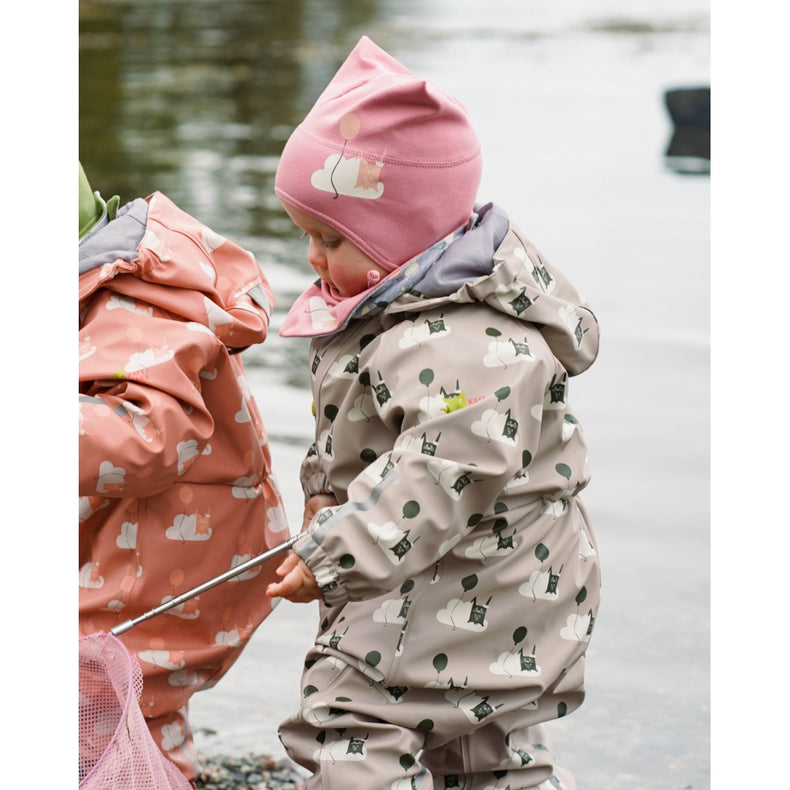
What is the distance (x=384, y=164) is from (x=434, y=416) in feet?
1.60

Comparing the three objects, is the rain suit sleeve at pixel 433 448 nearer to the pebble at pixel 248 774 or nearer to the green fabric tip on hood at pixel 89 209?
the green fabric tip on hood at pixel 89 209

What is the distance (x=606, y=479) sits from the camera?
5348mm

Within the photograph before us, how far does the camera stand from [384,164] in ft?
8.69

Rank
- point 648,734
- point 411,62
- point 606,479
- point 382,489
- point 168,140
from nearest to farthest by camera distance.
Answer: point 382,489, point 648,734, point 606,479, point 168,140, point 411,62

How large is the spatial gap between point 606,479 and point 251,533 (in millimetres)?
2497

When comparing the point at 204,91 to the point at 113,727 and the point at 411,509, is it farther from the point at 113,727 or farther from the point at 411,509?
A: the point at 411,509

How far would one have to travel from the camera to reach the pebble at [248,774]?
3348 millimetres

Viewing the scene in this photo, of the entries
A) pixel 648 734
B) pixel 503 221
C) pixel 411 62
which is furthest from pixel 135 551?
pixel 411 62

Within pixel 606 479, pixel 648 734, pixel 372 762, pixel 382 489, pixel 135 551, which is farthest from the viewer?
pixel 606 479

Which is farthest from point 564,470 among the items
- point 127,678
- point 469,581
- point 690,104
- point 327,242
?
point 690,104

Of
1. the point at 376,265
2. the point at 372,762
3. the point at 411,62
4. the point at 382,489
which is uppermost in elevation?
the point at 376,265

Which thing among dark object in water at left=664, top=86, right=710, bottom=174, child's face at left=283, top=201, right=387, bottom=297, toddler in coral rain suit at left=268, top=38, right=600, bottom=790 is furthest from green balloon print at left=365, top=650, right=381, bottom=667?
dark object in water at left=664, top=86, right=710, bottom=174

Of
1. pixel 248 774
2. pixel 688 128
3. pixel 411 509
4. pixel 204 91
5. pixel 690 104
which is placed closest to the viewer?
pixel 411 509

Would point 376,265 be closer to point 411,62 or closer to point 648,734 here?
point 648,734
